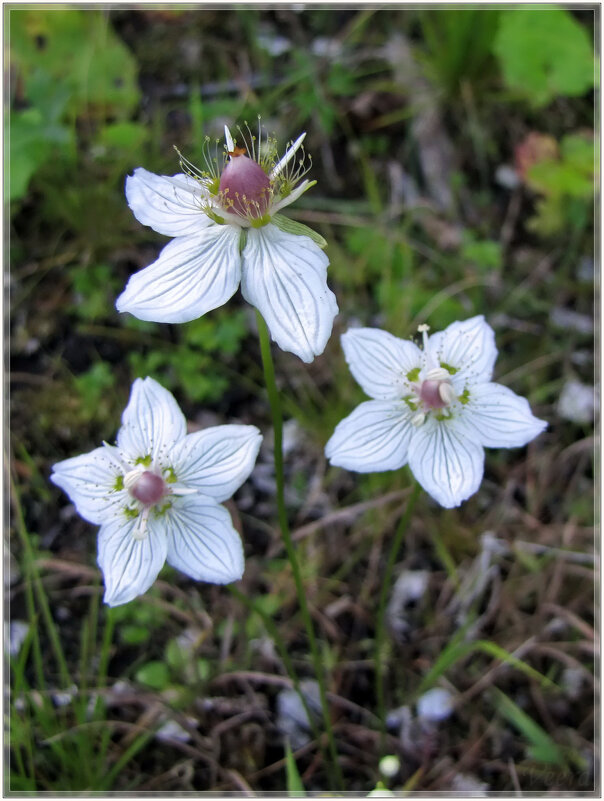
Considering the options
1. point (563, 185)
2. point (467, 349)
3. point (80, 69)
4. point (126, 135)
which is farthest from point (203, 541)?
point (80, 69)

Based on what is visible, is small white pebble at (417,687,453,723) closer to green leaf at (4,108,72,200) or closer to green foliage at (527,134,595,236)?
green foliage at (527,134,595,236)

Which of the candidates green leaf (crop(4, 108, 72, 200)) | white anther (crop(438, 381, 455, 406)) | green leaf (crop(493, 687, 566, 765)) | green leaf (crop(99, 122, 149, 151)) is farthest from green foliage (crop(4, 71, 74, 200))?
green leaf (crop(493, 687, 566, 765))

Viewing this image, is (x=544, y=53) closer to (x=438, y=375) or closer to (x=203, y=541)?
(x=438, y=375)

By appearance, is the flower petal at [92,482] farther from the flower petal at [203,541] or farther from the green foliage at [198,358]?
the green foliage at [198,358]

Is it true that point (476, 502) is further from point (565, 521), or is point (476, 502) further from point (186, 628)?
point (186, 628)

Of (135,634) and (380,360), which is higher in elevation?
(380,360)

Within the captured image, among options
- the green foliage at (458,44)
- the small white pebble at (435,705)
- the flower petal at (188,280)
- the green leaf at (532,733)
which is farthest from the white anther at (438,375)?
the green foliage at (458,44)

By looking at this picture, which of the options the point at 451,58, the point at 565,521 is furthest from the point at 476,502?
the point at 451,58
